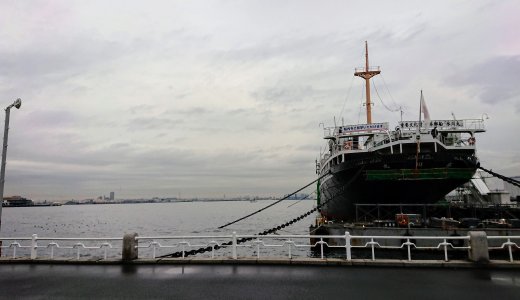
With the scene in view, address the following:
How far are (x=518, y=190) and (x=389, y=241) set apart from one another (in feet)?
226

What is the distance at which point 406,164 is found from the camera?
1117 inches

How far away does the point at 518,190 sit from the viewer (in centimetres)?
7462

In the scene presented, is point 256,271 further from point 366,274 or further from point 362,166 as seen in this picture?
point 362,166

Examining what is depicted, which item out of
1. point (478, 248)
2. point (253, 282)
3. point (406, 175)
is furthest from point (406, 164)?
point (253, 282)

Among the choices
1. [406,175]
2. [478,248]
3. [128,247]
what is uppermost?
[406,175]

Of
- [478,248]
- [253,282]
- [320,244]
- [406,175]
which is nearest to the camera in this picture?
[253,282]

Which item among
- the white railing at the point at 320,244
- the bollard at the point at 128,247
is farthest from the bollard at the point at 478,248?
the bollard at the point at 128,247

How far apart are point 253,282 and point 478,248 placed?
26.9 feet

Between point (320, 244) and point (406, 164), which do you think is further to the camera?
point (406, 164)

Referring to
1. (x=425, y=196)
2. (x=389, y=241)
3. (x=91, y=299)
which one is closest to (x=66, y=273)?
(x=91, y=299)

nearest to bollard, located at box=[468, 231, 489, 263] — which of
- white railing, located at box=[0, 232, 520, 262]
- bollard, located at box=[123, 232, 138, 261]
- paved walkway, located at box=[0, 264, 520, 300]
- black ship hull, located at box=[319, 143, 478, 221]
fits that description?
white railing, located at box=[0, 232, 520, 262]

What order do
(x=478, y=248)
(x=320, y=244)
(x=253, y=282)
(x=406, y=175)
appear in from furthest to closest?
(x=406, y=175) < (x=320, y=244) < (x=478, y=248) < (x=253, y=282)

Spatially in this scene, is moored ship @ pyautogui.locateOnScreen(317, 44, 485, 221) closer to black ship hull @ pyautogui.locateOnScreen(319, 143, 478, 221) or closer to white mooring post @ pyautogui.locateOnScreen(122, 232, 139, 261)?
black ship hull @ pyautogui.locateOnScreen(319, 143, 478, 221)

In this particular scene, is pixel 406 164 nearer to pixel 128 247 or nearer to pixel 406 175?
pixel 406 175
